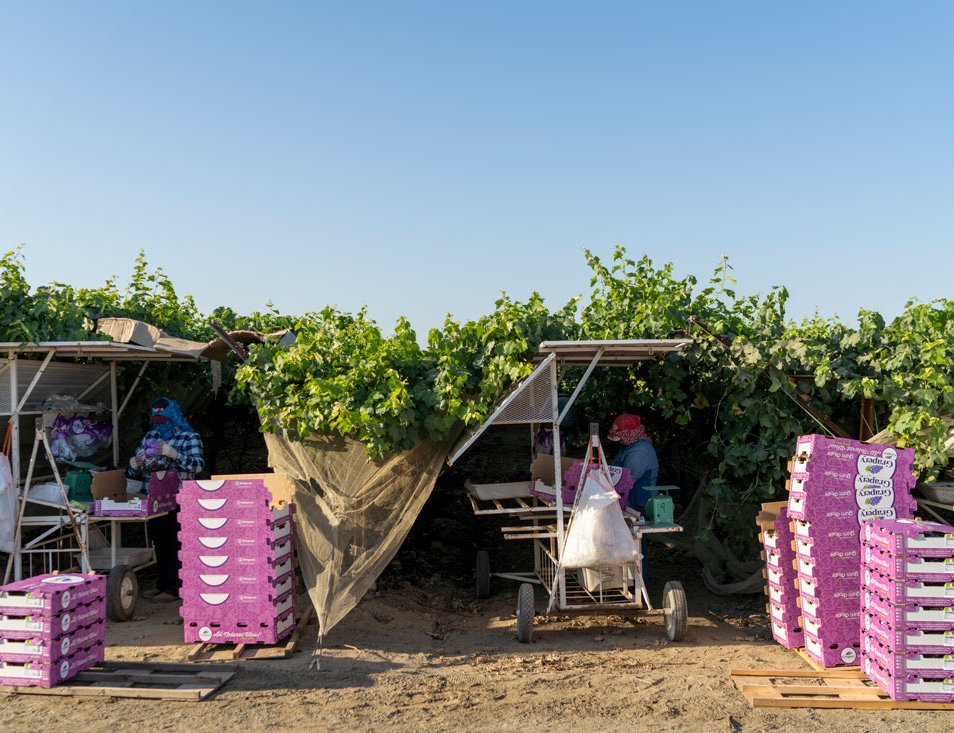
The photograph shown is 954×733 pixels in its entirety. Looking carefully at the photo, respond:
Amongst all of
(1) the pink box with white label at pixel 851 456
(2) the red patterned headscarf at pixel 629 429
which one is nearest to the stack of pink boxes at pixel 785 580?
(1) the pink box with white label at pixel 851 456

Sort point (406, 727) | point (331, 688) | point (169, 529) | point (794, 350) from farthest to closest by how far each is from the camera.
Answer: point (169, 529) → point (794, 350) → point (331, 688) → point (406, 727)

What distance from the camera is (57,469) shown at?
909cm

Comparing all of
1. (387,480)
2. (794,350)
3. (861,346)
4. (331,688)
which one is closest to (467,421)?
(387,480)

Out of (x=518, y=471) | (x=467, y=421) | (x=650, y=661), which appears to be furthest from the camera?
(x=518, y=471)

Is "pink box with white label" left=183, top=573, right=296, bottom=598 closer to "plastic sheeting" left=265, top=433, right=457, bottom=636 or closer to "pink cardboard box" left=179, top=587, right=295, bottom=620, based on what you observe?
"pink cardboard box" left=179, top=587, right=295, bottom=620

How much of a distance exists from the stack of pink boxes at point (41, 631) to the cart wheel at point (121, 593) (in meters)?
1.69

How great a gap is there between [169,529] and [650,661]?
530 centimetres

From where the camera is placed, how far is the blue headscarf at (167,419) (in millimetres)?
9164

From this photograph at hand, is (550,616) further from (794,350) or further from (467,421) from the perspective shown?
(794,350)

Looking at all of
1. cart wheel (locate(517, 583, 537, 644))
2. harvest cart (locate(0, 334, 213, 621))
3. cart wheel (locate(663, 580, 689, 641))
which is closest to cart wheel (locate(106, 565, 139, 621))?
harvest cart (locate(0, 334, 213, 621))

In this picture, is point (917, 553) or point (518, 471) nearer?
point (917, 553)

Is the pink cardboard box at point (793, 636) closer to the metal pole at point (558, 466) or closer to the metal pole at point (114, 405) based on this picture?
the metal pole at point (558, 466)

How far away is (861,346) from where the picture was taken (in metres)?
8.37

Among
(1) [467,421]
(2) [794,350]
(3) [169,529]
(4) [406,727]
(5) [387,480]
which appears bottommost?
(4) [406,727]
